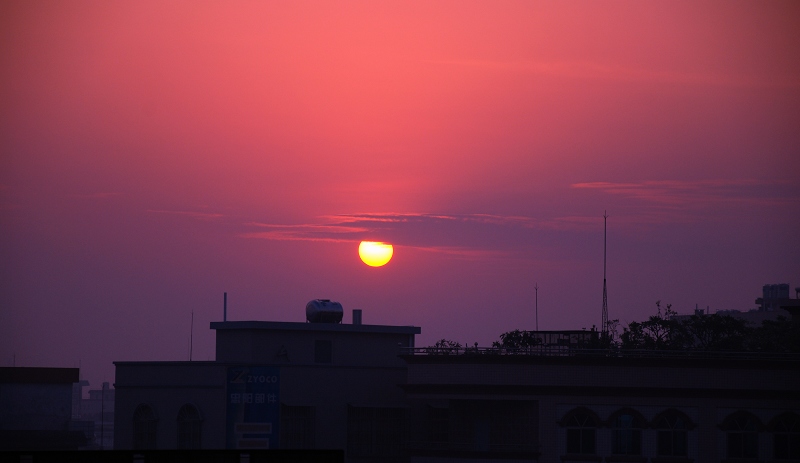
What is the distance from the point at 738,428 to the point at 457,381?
609 inches

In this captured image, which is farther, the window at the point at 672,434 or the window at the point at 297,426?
the window at the point at 297,426

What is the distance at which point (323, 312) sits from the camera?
7375 centimetres

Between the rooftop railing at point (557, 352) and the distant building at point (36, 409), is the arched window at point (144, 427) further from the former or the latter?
the distant building at point (36, 409)

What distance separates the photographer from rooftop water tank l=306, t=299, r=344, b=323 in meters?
73.7

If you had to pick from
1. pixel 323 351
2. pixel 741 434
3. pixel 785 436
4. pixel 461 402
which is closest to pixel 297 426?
pixel 323 351

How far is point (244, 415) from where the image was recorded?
64.7 m

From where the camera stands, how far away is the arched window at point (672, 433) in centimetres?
6119

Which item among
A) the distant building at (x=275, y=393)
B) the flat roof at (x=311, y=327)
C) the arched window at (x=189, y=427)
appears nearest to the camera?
the arched window at (x=189, y=427)

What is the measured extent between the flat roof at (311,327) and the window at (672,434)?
18445 millimetres

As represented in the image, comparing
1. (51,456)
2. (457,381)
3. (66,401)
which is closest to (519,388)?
(457,381)

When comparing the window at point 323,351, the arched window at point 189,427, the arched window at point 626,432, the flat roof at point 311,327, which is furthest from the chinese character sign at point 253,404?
the arched window at point 626,432

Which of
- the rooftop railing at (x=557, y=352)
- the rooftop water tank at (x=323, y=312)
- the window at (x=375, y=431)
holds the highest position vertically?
the rooftop water tank at (x=323, y=312)

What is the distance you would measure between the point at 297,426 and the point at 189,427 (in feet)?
20.7

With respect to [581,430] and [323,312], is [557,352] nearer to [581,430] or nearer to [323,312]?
[581,430]
